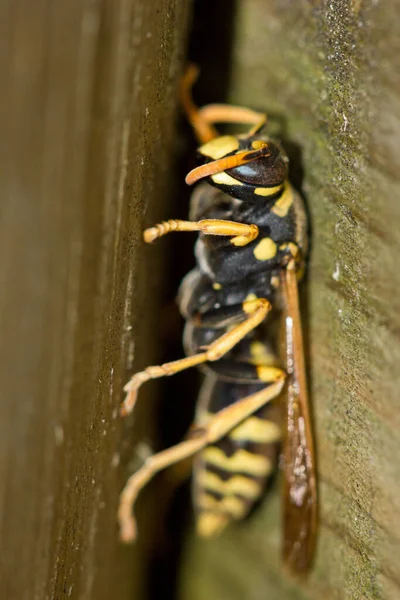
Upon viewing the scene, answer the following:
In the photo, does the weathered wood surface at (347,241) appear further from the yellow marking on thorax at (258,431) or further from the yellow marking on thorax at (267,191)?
the yellow marking on thorax at (258,431)

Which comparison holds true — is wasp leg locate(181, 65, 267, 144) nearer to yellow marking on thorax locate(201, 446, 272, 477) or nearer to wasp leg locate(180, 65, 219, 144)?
wasp leg locate(180, 65, 219, 144)

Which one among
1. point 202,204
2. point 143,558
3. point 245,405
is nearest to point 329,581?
point 245,405

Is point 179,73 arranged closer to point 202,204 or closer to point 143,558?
point 202,204

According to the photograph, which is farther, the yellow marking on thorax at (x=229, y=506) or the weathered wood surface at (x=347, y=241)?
the yellow marking on thorax at (x=229, y=506)

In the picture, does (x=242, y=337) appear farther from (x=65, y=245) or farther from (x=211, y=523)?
(x=65, y=245)

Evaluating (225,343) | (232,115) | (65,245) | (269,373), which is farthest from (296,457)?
(65,245)

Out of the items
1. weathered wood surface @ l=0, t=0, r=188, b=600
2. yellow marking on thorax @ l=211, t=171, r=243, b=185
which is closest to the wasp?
yellow marking on thorax @ l=211, t=171, r=243, b=185

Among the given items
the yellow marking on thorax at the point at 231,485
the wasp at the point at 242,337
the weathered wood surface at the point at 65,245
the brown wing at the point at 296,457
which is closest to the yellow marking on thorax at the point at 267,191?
the wasp at the point at 242,337
